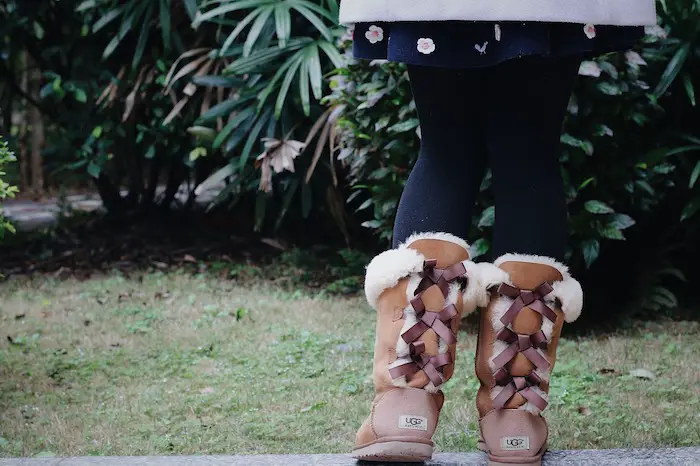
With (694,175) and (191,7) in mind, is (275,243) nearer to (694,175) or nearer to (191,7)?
(191,7)

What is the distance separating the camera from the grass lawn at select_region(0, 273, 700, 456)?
182 centimetres

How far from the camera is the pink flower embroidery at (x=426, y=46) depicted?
1.32 metres

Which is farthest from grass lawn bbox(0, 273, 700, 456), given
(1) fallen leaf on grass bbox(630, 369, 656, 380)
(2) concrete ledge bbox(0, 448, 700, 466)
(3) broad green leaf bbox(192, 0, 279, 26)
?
(3) broad green leaf bbox(192, 0, 279, 26)

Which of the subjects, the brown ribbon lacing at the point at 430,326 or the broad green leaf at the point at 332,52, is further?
the broad green leaf at the point at 332,52

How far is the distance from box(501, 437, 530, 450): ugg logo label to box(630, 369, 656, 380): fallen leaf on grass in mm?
1025

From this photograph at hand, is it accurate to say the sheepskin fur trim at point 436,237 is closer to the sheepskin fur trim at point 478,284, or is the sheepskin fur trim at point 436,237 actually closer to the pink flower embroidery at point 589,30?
the sheepskin fur trim at point 478,284

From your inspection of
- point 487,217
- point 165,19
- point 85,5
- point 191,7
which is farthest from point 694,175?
point 85,5

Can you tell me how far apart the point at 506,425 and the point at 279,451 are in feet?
1.73

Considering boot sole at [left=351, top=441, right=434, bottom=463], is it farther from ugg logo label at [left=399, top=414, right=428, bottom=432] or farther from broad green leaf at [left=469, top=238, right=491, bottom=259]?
broad green leaf at [left=469, top=238, right=491, bottom=259]

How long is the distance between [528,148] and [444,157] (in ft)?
0.46

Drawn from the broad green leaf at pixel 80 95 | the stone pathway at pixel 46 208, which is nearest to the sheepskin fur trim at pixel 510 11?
the stone pathway at pixel 46 208

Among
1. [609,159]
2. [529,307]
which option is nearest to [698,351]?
[609,159]

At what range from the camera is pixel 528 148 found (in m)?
1.42

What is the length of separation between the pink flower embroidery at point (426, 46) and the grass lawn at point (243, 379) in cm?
80
